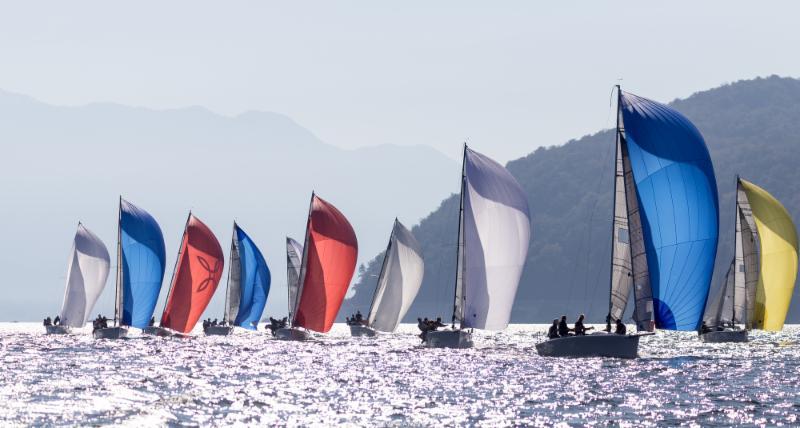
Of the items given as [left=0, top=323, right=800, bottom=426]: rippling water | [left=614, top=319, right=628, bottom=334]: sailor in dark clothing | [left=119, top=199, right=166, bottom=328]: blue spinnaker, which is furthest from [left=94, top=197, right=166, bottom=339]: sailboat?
[left=614, top=319, right=628, bottom=334]: sailor in dark clothing

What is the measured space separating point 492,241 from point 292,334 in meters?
25.7

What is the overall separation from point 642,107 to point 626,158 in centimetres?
202

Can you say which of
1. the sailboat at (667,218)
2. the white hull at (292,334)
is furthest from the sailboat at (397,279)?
the sailboat at (667,218)

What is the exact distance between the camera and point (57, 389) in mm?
39875

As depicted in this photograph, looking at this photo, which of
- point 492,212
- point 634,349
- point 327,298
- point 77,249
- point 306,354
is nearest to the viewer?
point 634,349

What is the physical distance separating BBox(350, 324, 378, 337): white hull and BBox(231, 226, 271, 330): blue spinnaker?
23.1ft

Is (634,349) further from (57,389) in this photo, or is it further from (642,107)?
(57,389)

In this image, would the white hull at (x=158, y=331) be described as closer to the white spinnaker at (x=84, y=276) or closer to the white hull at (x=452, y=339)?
the white spinnaker at (x=84, y=276)

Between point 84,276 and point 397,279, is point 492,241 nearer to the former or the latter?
point 397,279

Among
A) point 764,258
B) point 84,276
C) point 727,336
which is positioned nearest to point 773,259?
point 764,258

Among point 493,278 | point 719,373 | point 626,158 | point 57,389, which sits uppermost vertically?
point 626,158

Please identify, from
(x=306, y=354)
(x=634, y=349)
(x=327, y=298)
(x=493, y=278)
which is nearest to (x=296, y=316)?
(x=327, y=298)

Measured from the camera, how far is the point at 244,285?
94000mm

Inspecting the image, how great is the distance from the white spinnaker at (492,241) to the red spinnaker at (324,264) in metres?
14.0
